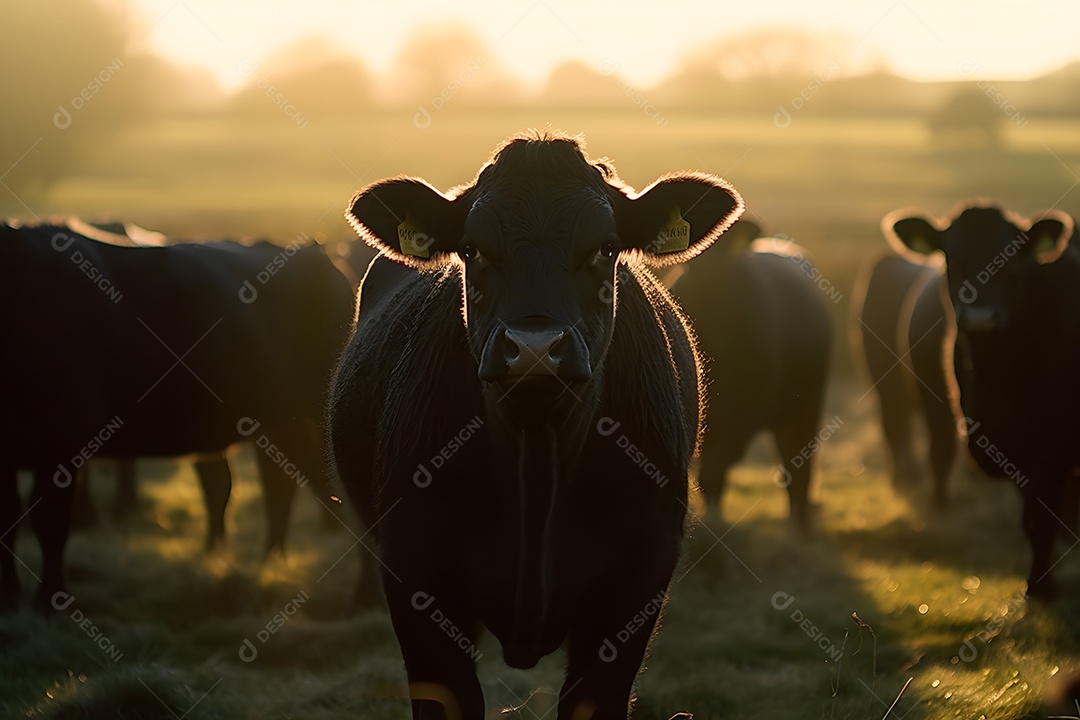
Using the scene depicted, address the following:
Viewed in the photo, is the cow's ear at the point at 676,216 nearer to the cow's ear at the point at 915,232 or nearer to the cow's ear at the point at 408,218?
the cow's ear at the point at 408,218

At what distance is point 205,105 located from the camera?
59625 millimetres

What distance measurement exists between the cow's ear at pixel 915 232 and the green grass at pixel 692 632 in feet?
7.05

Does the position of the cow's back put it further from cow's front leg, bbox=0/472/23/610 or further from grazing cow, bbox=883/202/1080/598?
grazing cow, bbox=883/202/1080/598

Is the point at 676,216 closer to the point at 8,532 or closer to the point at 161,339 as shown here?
the point at 161,339

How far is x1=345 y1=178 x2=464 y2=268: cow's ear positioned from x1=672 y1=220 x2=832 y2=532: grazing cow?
16.0 ft

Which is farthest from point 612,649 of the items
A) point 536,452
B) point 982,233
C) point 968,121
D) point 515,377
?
point 968,121

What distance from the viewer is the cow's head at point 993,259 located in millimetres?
7207

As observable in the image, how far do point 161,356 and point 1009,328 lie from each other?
A: 5.18m

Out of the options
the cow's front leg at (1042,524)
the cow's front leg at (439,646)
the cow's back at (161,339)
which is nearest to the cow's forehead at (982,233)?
the cow's front leg at (1042,524)

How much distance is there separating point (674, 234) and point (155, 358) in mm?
4705

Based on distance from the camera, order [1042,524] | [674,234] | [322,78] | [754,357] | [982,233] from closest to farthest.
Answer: [674,234], [1042,524], [982,233], [754,357], [322,78]

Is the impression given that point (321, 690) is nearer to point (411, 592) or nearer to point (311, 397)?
→ point (411, 592)

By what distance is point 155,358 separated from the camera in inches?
312

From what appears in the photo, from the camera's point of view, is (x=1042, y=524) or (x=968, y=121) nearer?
(x=1042, y=524)
